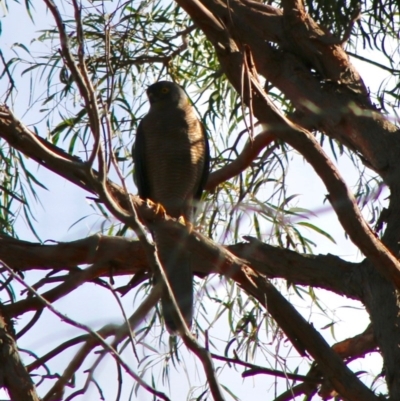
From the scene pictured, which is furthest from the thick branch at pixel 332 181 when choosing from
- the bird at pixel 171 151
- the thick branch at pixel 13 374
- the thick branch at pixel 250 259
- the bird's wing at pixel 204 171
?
the bird at pixel 171 151

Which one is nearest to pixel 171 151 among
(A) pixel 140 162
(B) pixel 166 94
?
(A) pixel 140 162

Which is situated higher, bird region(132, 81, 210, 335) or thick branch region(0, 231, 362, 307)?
bird region(132, 81, 210, 335)

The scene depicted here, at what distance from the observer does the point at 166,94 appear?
4.06 m

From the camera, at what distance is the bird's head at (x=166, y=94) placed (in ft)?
13.2

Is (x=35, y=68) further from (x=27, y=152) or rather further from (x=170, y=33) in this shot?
(x=27, y=152)

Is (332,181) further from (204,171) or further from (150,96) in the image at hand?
(150,96)

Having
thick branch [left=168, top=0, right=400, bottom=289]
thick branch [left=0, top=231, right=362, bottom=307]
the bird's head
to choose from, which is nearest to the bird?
the bird's head

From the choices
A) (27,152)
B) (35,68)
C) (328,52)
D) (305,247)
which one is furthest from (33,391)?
(35,68)

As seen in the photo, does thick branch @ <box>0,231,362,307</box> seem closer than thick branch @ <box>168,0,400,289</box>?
No

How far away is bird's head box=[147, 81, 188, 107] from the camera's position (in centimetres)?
402

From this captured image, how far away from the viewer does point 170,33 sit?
387 cm

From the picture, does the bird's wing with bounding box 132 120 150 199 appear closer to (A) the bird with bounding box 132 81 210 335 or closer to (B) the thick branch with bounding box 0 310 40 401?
(A) the bird with bounding box 132 81 210 335

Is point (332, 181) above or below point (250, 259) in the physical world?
below

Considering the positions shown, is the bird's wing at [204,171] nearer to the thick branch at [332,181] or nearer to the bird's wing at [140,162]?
the bird's wing at [140,162]
